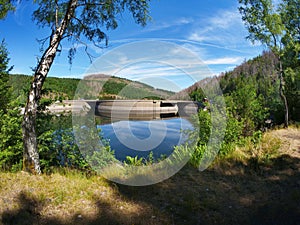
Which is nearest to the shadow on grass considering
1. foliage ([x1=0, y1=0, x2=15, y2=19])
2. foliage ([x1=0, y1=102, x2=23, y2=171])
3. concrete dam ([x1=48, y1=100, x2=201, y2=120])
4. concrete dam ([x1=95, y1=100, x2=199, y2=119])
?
foliage ([x1=0, y1=102, x2=23, y2=171])

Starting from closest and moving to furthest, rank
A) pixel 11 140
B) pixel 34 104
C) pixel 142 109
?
1. pixel 34 104
2. pixel 11 140
3. pixel 142 109

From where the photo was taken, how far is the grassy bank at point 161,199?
11.2 ft

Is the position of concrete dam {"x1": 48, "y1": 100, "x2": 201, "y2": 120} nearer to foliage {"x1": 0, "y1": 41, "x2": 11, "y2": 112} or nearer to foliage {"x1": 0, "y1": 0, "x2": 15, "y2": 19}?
foliage {"x1": 0, "y1": 41, "x2": 11, "y2": 112}

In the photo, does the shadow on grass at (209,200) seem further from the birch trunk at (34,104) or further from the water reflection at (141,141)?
the water reflection at (141,141)

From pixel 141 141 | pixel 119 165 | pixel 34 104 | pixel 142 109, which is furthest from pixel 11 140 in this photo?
pixel 142 109

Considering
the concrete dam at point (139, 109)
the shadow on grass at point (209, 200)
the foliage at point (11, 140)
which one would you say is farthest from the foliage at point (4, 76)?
the shadow on grass at point (209, 200)

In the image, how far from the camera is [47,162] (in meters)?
5.71

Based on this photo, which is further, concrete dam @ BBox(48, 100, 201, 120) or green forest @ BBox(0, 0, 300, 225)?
concrete dam @ BBox(48, 100, 201, 120)

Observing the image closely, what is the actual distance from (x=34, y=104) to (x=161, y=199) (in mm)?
3602

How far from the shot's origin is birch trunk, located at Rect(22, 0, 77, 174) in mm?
4766

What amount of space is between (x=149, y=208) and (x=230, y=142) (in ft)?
15.1

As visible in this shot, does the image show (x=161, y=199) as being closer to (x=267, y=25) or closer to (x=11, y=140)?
(x=11, y=140)

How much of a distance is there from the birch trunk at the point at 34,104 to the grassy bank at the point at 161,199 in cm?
37

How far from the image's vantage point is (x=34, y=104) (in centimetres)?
479
